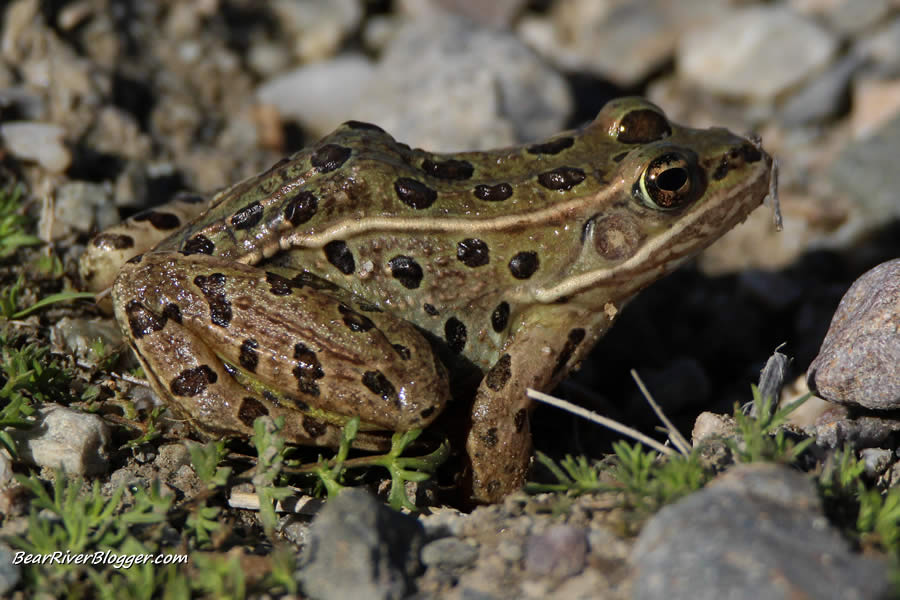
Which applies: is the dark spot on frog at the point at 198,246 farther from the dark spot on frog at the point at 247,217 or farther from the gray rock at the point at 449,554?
the gray rock at the point at 449,554

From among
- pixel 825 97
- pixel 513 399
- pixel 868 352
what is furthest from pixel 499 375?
pixel 825 97

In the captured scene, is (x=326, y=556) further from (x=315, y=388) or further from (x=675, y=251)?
(x=675, y=251)

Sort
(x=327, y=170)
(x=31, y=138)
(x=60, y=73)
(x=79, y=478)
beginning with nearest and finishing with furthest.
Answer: (x=79, y=478), (x=327, y=170), (x=31, y=138), (x=60, y=73)

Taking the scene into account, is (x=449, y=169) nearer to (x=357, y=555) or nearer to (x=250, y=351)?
(x=250, y=351)

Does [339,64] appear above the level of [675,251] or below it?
above

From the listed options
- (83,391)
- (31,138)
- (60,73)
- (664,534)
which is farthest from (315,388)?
(60,73)

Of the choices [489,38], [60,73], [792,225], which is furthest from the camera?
[489,38]

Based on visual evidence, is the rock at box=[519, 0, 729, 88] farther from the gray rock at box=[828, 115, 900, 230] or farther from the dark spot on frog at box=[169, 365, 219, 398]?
the dark spot on frog at box=[169, 365, 219, 398]
